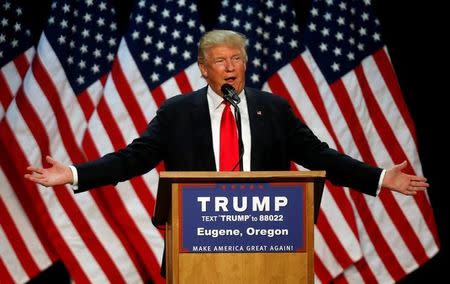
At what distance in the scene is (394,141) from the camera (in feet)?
16.9

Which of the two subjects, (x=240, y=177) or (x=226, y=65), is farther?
(x=226, y=65)

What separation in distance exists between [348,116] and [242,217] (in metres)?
2.55

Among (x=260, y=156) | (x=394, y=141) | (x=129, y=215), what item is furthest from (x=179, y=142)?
(x=394, y=141)

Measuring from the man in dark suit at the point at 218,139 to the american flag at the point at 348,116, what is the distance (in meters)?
1.76

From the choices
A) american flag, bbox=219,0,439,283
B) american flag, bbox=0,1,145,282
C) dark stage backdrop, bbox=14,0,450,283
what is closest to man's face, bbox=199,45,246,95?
american flag, bbox=219,0,439,283

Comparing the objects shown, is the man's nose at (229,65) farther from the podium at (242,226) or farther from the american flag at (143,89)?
the american flag at (143,89)

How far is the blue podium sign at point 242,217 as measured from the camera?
2672 mm

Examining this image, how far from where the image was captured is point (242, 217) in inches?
106

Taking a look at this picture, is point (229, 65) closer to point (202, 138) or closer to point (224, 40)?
point (224, 40)

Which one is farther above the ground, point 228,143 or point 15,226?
point 228,143

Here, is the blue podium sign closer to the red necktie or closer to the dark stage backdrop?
the red necktie

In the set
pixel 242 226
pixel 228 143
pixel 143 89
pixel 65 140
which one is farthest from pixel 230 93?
pixel 65 140

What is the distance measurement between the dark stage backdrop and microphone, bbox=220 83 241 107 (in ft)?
8.04

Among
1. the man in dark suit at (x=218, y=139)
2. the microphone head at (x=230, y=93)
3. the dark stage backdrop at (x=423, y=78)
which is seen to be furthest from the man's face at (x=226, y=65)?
the dark stage backdrop at (x=423, y=78)
